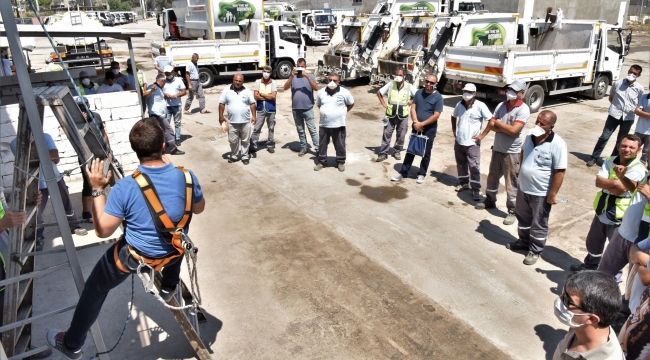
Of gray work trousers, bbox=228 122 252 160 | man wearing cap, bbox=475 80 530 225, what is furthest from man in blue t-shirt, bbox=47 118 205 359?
gray work trousers, bbox=228 122 252 160

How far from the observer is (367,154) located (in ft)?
30.2

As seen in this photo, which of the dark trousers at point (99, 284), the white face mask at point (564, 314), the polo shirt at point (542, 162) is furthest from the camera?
the polo shirt at point (542, 162)

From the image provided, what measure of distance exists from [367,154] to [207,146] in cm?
337

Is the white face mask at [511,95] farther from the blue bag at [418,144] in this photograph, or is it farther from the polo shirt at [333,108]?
the polo shirt at [333,108]

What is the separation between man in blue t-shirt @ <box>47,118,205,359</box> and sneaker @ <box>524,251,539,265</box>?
3852 millimetres

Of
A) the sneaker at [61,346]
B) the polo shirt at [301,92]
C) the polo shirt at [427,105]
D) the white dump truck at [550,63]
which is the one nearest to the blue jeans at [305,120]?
the polo shirt at [301,92]

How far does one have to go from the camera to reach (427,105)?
294 inches

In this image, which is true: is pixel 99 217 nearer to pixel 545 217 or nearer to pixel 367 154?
pixel 545 217

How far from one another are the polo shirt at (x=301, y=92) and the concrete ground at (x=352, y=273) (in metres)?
1.19

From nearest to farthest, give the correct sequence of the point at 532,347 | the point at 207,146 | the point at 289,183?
the point at 532,347, the point at 289,183, the point at 207,146

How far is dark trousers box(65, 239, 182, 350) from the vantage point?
9.75ft

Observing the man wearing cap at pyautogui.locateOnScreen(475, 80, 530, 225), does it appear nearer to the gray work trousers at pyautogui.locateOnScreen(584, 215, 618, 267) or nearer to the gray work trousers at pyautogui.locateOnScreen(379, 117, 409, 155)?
the gray work trousers at pyautogui.locateOnScreen(584, 215, 618, 267)

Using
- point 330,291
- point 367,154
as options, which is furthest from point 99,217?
point 367,154

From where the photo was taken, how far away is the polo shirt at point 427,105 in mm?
7461
